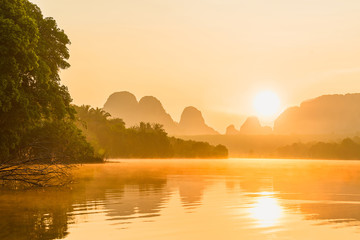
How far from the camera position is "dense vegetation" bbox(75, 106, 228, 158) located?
119125mm

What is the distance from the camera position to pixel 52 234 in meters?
12.2

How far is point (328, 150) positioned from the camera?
158 meters

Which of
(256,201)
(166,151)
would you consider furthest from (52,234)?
(166,151)

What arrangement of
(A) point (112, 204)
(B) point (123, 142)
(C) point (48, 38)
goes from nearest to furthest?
(A) point (112, 204) < (C) point (48, 38) < (B) point (123, 142)

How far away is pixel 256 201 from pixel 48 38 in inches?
1065

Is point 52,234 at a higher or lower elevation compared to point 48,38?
lower

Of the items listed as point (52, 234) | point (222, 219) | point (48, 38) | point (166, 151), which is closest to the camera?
point (52, 234)

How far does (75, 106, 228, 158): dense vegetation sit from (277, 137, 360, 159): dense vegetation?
154 ft

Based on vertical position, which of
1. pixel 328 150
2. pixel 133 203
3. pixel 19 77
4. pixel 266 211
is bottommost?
Answer: pixel 266 211

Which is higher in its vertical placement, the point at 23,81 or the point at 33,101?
the point at 23,81

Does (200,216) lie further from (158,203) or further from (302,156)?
(302,156)

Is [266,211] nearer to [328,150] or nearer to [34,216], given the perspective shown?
[34,216]

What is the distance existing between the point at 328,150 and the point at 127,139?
7641 cm

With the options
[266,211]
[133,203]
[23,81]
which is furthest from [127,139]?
[266,211]
